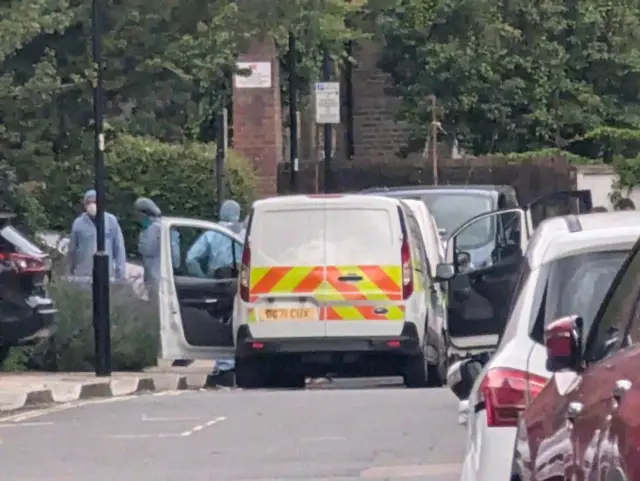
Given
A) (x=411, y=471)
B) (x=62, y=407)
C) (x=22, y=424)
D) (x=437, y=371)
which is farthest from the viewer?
(x=437, y=371)

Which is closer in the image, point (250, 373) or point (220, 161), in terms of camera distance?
point (250, 373)

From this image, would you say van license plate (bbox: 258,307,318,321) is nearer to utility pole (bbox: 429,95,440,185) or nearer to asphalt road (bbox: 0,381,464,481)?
asphalt road (bbox: 0,381,464,481)

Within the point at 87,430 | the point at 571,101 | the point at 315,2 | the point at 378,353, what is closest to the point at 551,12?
the point at 571,101

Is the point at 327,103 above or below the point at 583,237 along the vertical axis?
above

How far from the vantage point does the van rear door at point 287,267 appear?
1605 centimetres

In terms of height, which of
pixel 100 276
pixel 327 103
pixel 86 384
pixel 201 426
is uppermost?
pixel 327 103

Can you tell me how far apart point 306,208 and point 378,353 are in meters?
1.52

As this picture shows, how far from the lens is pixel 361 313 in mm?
16094

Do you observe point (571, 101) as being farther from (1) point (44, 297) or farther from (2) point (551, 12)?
(1) point (44, 297)

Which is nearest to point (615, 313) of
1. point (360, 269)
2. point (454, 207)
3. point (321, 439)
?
point (321, 439)

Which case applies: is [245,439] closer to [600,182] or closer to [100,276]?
[100,276]

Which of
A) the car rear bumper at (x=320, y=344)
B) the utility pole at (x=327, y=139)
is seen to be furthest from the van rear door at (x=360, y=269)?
the utility pole at (x=327, y=139)

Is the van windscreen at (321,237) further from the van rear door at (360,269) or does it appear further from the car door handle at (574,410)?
the car door handle at (574,410)

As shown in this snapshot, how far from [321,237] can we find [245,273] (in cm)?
78
